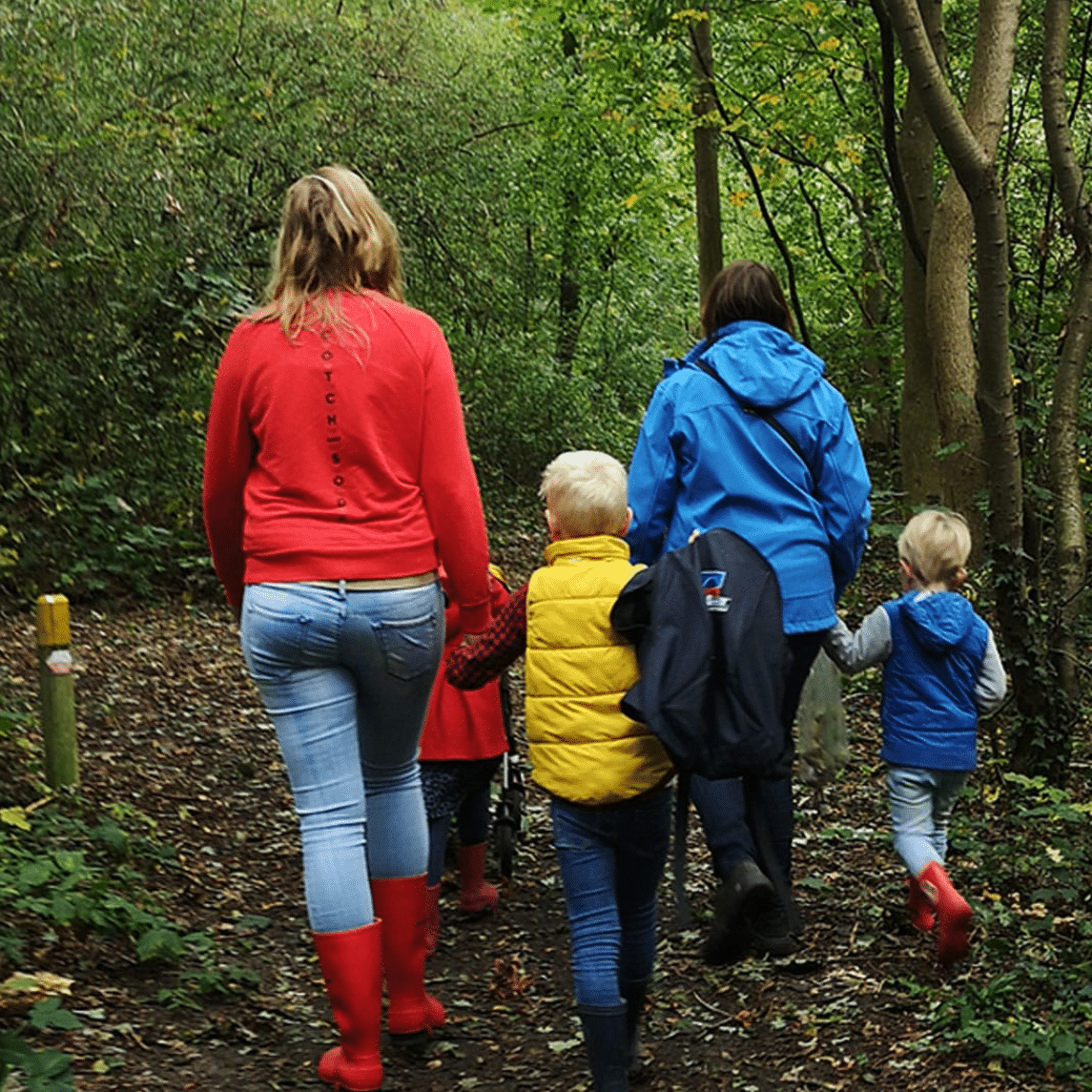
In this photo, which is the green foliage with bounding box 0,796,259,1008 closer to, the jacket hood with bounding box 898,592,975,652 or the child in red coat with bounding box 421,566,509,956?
the child in red coat with bounding box 421,566,509,956

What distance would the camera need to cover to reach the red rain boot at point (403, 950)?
3971 mm

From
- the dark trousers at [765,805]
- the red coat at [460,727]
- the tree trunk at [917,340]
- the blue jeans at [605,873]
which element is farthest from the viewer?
the tree trunk at [917,340]

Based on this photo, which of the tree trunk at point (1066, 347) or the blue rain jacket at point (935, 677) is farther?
the tree trunk at point (1066, 347)

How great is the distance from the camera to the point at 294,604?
356cm

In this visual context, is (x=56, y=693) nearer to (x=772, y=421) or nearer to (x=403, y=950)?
(x=403, y=950)

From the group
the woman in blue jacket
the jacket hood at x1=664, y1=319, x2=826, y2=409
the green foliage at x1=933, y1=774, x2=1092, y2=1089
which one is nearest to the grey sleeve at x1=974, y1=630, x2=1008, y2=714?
the green foliage at x1=933, y1=774, x2=1092, y2=1089

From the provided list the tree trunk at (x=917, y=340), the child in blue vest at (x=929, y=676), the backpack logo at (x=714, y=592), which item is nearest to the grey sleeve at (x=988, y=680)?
the child in blue vest at (x=929, y=676)

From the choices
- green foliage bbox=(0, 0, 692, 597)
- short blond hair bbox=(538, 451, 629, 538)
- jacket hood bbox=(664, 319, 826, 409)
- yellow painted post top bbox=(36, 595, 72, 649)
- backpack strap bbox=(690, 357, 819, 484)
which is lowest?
yellow painted post top bbox=(36, 595, 72, 649)

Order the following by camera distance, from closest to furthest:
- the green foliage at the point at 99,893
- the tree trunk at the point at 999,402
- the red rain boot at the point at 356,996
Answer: the red rain boot at the point at 356,996, the green foliage at the point at 99,893, the tree trunk at the point at 999,402

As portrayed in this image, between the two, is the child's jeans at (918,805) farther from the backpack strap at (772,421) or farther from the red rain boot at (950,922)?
the backpack strap at (772,421)

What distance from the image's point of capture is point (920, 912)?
200 inches

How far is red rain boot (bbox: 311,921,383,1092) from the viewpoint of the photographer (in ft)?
12.0

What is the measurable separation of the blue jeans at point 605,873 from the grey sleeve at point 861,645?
1398 millimetres

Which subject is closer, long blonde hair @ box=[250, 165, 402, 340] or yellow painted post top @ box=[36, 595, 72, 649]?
long blonde hair @ box=[250, 165, 402, 340]
